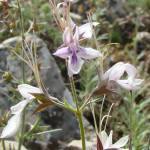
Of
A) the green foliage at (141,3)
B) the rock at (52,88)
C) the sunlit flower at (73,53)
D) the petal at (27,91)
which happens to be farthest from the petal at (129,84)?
the green foliage at (141,3)

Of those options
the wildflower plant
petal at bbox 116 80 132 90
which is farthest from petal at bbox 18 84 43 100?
petal at bbox 116 80 132 90

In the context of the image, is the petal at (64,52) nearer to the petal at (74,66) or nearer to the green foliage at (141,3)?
the petal at (74,66)

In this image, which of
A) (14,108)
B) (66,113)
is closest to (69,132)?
(66,113)

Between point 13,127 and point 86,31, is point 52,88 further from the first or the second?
point 13,127

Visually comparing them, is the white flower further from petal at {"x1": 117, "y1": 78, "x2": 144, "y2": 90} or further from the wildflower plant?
petal at {"x1": 117, "y1": 78, "x2": 144, "y2": 90}

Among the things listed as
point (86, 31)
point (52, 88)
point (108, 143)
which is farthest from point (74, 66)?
point (52, 88)

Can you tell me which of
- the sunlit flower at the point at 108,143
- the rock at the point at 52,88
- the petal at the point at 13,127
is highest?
the petal at the point at 13,127

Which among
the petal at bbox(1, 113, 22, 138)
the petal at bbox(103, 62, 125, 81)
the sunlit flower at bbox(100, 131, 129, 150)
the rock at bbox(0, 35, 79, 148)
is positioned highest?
the petal at bbox(103, 62, 125, 81)

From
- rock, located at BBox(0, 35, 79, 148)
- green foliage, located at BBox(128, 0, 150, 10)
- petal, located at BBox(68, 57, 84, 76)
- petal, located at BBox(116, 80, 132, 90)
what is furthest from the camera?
green foliage, located at BBox(128, 0, 150, 10)

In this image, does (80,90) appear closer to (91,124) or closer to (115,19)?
(91,124)
